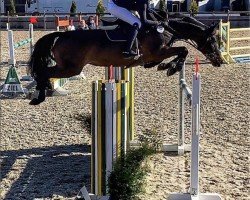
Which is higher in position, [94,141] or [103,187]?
[94,141]

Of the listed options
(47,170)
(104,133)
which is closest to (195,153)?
(104,133)

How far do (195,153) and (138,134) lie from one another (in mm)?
2448

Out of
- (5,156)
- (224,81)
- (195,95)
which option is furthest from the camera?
(224,81)

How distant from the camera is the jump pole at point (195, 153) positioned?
4297 mm

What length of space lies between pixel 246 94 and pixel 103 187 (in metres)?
5.49

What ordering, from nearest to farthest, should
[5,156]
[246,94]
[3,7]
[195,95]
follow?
[195,95], [5,156], [246,94], [3,7]

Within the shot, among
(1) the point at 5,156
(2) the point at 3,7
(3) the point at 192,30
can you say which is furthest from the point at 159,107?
(2) the point at 3,7

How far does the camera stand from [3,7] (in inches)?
1433

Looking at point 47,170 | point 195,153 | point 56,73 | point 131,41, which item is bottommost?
point 47,170

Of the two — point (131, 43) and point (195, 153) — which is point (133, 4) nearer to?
point (131, 43)

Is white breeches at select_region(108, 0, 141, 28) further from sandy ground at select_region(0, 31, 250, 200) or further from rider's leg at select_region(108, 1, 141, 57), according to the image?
sandy ground at select_region(0, 31, 250, 200)

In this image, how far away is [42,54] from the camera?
470cm

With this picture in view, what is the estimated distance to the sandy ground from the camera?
4910 mm

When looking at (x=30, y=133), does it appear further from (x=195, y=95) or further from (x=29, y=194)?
(x=195, y=95)
